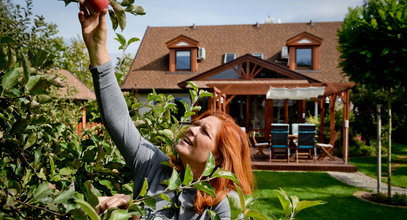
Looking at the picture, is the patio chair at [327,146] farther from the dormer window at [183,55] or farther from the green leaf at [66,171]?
the dormer window at [183,55]

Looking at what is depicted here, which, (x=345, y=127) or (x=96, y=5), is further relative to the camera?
(x=345, y=127)

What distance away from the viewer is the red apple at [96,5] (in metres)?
0.93

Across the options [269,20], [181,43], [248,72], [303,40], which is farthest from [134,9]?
[269,20]

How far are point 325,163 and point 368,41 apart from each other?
4273mm

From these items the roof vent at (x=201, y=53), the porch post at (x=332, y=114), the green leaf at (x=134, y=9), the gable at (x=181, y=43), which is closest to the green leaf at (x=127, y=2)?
the green leaf at (x=134, y=9)

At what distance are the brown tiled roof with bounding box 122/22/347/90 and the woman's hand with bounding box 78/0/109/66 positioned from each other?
674 inches

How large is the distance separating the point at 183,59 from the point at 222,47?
272 cm

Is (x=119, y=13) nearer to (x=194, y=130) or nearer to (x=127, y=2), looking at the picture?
(x=127, y=2)

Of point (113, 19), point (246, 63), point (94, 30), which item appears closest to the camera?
point (94, 30)

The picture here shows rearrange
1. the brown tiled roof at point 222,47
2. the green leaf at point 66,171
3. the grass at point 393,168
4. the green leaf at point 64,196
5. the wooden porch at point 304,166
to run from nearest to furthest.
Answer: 1. the green leaf at point 64,196
2. the green leaf at point 66,171
3. the grass at point 393,168
4. the wooden porch at point 304,166
5. the brown tiled roof at point 222,47

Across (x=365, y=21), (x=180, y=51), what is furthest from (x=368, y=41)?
(x=180, y=51)

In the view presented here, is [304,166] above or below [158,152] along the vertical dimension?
below

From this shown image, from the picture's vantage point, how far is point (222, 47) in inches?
810

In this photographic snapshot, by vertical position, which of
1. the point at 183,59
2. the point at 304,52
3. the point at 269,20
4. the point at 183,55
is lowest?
the point at 183,59
